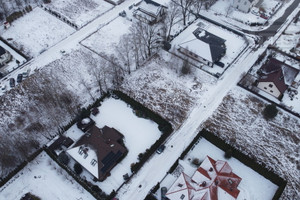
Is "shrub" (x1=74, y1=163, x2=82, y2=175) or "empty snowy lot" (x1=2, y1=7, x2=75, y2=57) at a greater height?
"empty snowy lot" (x1=2, y1=7, x2=75, y2=57)

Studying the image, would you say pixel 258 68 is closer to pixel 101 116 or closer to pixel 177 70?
Result: pixel 177 70

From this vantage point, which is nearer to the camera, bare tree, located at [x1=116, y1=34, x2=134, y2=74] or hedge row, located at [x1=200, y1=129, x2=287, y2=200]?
hedge row, located at [x1=200, y1=129, x2=287, y2=200]

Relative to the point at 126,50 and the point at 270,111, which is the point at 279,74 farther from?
the point at 126,50

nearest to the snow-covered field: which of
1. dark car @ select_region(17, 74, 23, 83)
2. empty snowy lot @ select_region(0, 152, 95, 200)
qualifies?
empty snowy lot @ select_region(0, 152, 95, 200)

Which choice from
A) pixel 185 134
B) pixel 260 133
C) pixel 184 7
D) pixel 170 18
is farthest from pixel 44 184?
pixel 184 7

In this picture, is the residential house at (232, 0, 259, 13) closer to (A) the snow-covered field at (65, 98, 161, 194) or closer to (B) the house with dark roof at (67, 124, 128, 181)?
(A) the snow-covered field at (65, 98, 161, 194)

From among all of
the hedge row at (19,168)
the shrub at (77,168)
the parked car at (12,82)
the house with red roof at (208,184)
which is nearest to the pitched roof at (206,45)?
the house with red roof at (208,184)
